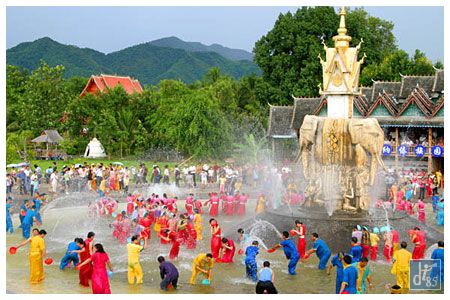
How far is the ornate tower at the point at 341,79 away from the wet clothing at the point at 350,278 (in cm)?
763

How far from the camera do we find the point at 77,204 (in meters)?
28.0

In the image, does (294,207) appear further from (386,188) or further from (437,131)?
(437,131)

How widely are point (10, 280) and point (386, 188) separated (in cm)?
1767

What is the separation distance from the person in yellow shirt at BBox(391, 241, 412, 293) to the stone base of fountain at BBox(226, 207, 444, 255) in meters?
3.30

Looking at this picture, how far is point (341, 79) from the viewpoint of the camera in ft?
65.0

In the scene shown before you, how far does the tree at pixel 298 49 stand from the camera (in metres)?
48.8

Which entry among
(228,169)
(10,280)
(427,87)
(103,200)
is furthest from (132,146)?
(10,280)

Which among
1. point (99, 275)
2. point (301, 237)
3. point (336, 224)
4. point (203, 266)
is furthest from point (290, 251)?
point (99, 275)

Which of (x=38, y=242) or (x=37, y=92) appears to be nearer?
(x=38, y=242)

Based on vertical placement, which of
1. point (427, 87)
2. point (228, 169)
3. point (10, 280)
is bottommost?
point (10, 280)

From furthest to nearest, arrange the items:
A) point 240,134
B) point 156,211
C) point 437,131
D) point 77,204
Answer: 1. point 240,134
2. point 437,131
3. point 77,204
4. point 156,211

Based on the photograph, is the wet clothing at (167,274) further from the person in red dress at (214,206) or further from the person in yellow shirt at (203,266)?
the person in red dress at (214,206)

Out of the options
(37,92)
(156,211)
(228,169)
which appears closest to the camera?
(156,211)

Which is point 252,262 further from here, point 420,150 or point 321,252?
point 420,150
